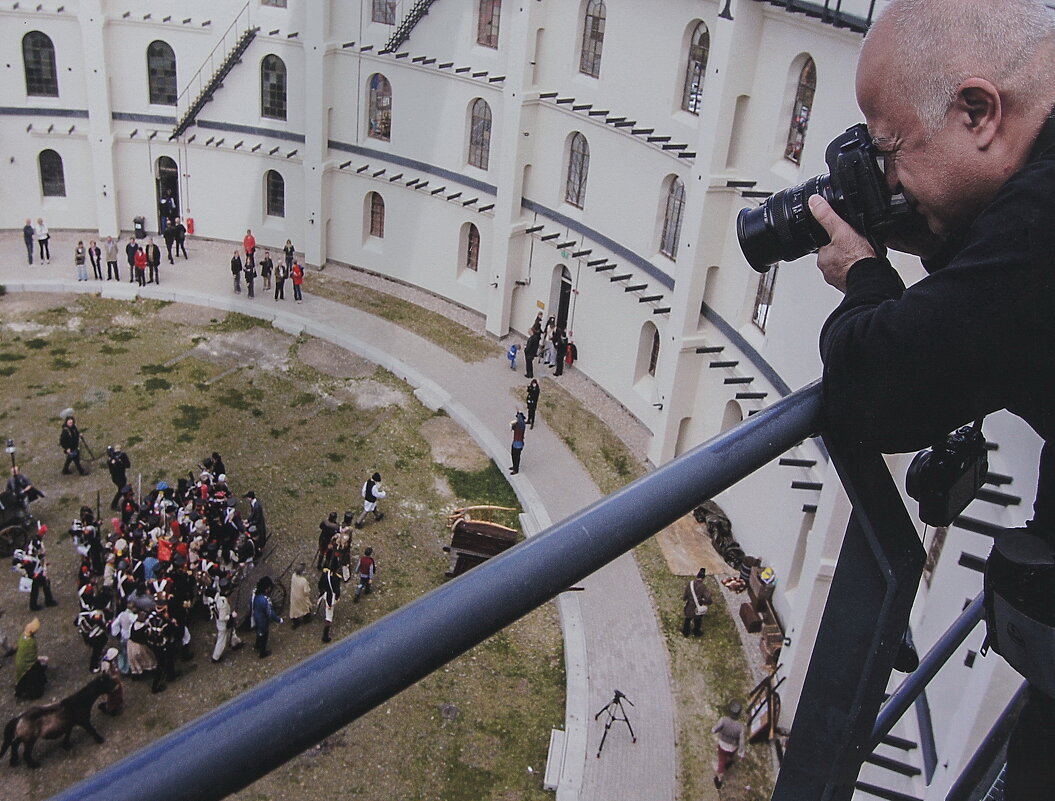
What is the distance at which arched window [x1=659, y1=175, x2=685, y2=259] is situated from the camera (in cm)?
2662

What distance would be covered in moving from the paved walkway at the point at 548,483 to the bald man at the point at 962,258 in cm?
836

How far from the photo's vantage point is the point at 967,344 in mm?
2469

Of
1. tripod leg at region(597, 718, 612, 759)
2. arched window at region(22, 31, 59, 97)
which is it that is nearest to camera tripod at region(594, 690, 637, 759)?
tripod leg at region(597, 718, 612, 759)

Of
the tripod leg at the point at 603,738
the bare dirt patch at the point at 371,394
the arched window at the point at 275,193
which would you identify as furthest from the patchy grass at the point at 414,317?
the tripod leg at the point at 603,738

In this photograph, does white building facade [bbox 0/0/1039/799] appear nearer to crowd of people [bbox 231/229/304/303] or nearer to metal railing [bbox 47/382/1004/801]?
crowd of people [bbox 231/229/304/303]

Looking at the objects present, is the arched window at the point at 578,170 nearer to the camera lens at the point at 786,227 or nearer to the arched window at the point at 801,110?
the arched window at the point at 801,110

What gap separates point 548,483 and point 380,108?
646 inches

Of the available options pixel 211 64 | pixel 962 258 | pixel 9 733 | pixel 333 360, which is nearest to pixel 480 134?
pixel 333 360

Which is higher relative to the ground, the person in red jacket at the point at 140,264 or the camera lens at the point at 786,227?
the camera lens at the point at 786,227

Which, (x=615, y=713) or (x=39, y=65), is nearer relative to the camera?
(x=615, y=713)

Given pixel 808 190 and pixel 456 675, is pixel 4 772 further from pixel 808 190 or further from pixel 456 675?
pixel 808 190

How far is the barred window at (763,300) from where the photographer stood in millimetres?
22875

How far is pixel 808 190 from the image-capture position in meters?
3.51

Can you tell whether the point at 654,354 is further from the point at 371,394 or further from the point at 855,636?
the point at 855,636
